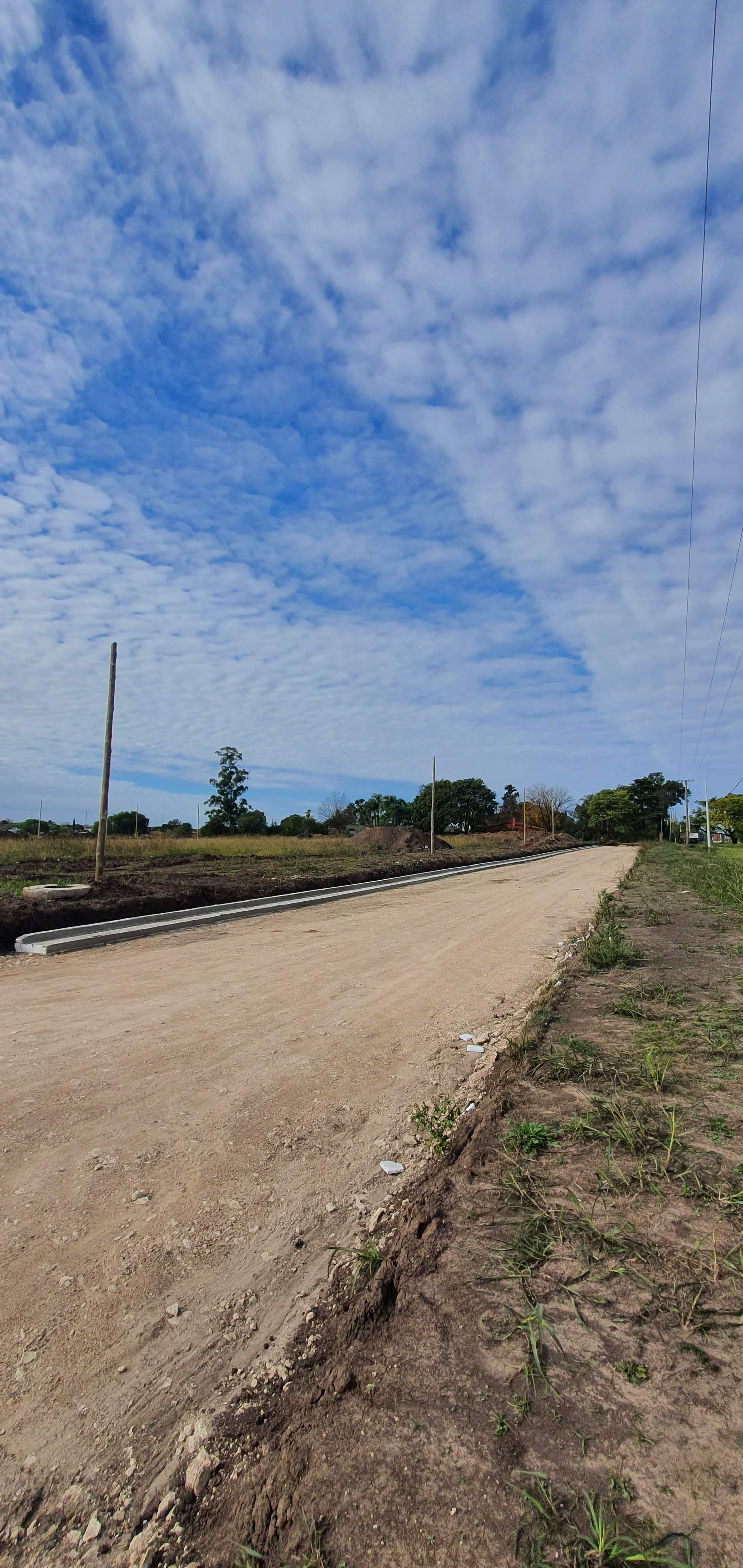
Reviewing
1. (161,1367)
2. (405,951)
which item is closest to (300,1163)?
(161,1367)

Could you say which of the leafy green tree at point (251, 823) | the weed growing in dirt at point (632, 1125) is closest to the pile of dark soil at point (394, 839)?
the leafy green tree at point (251, 823)

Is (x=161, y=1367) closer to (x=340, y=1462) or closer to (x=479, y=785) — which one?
(x=340, y=1462)

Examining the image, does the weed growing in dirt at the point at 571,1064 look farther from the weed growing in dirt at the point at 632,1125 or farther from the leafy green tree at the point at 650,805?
the leafy green tree at the point at 650,805

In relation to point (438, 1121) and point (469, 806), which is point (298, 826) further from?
point (438, 1121)

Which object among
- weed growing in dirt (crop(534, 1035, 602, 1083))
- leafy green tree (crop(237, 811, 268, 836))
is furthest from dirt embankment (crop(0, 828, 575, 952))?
leafy green tree (crop(237, 811, 268, 836))

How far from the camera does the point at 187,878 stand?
17547 millimetres

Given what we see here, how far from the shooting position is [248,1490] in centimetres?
171

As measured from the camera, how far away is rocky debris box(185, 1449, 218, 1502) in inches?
68.4

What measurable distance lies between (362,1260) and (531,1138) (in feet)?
3.74

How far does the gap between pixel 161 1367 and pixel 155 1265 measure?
48 centimetres

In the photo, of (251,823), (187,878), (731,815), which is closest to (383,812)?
(251,823)

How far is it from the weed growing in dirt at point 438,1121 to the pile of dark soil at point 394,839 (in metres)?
35.7

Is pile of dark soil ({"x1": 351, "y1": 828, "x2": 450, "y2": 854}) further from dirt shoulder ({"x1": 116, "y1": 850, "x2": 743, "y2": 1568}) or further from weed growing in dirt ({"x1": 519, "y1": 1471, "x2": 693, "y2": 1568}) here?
weed growing in dirt ({"x1": 519, "y1": 1471, "x2": 693, "y2": 1568})

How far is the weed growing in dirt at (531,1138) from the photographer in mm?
3301
